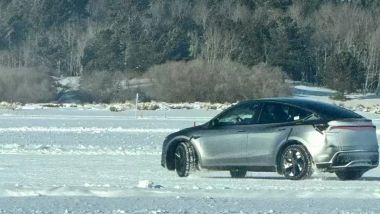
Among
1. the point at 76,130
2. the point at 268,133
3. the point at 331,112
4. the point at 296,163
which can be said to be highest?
the point at 331,112

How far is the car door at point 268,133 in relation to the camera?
722 inches

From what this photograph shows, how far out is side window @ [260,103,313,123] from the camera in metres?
18.4

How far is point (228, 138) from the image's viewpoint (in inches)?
746

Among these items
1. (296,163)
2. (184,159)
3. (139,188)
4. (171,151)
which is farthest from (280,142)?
(139,188)

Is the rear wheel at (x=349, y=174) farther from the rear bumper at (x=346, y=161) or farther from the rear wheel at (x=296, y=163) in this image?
the rear wheel at (x=296, y=163)

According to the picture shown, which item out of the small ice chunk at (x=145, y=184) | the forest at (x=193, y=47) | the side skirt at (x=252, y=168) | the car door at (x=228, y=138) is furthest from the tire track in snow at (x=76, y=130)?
the forest at (x=193, y=47)

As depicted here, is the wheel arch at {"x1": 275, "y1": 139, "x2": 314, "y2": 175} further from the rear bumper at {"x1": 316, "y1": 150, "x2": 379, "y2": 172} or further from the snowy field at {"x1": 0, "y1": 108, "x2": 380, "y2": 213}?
the rear bumper at {"x1": 316, "y1": 150, "x2": 379, "y2": 172}

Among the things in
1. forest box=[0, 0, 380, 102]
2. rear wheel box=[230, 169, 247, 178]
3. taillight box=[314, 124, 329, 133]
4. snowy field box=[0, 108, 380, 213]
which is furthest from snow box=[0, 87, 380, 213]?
forest box=[0, 0, 380, 102]

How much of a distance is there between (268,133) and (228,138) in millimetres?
842

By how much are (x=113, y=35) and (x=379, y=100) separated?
26932 mm

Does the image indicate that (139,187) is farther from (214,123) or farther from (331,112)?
(331,112)

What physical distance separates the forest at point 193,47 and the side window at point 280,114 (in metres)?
63.8

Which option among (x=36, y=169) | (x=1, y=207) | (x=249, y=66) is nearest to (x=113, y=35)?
(x=249, y=66)

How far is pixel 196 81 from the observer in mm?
85188
